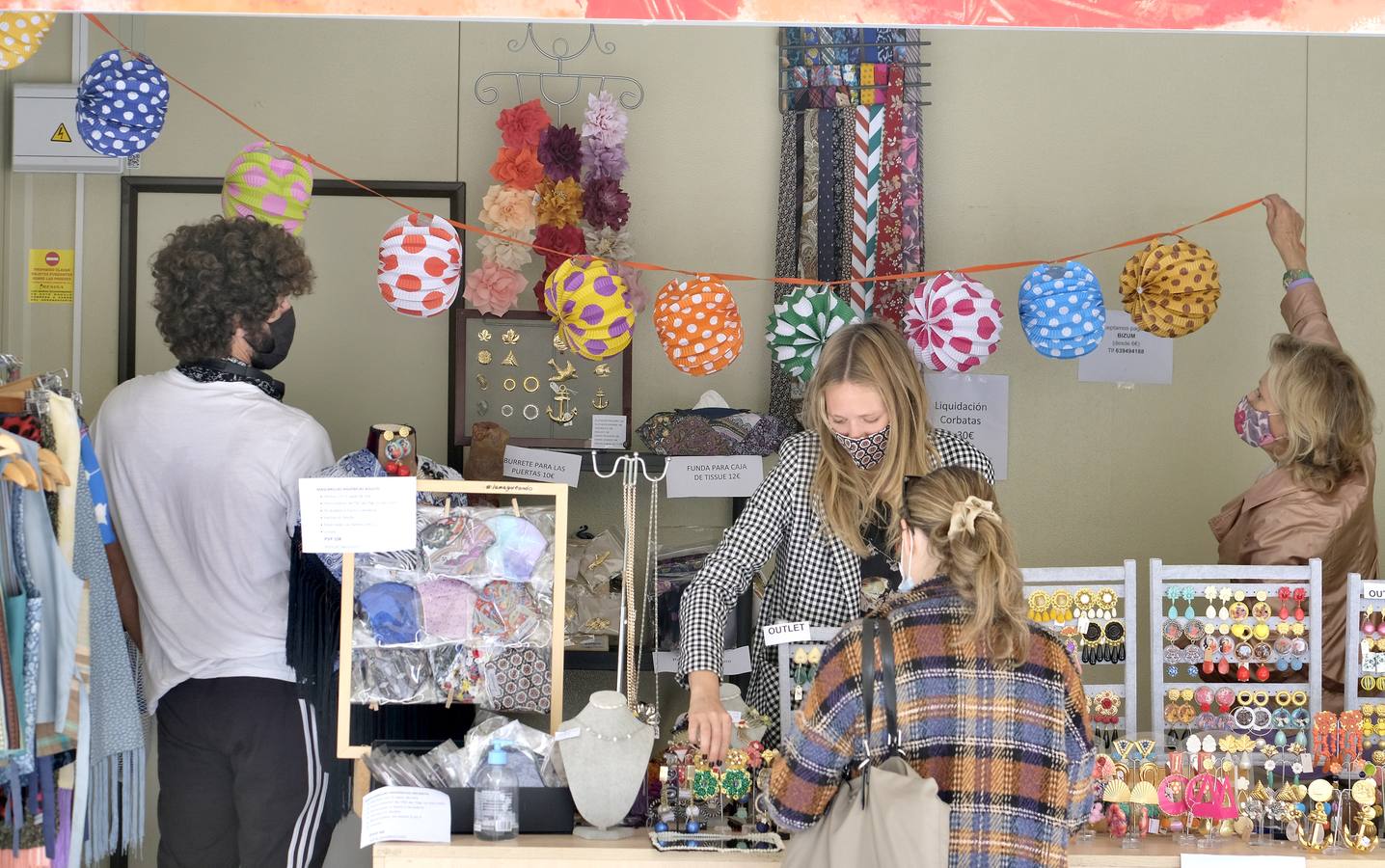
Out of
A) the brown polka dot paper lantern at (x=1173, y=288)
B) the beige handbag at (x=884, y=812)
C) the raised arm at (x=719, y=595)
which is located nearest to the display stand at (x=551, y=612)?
the raised arm at (x=719, y=595)

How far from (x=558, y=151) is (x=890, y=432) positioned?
1610 millimetres

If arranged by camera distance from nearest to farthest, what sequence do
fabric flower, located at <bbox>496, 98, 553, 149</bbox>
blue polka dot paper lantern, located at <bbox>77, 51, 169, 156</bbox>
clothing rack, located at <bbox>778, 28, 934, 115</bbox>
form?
blue polka dot paper lantern, located at <bbox>77, 51, 169, 156</bbox> < fabric flower, located at <bbox>496, 98, 553, 149</bbox> < clothing rack, located at <bbox>778, 28, 934, 115</bbox>

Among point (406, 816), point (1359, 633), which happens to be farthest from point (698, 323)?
point (1359, 633)

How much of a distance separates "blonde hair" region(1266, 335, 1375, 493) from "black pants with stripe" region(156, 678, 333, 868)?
2.39 meters

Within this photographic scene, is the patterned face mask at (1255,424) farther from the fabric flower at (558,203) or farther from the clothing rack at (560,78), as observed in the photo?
the clothing rack at (560,78)

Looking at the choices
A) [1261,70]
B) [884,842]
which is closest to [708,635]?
[884,842]

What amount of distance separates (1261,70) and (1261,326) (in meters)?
0.84

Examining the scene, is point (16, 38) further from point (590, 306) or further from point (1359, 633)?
point (1359, 633)

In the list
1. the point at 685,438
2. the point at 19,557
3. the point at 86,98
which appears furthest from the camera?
the point at 685,438

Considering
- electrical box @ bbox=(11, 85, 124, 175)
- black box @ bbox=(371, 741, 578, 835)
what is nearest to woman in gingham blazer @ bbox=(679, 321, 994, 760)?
black box @ bbox=(371, 741, 578, 835)

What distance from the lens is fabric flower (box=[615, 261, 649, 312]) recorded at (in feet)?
13.2

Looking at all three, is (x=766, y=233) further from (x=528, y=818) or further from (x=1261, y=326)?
(x=528, y=818)

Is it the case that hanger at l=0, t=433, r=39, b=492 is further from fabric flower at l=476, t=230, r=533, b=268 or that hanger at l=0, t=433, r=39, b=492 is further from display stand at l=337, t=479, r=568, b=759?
fabric flower at l=476, t=230, r=533, b=268

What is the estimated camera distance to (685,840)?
2607mm
